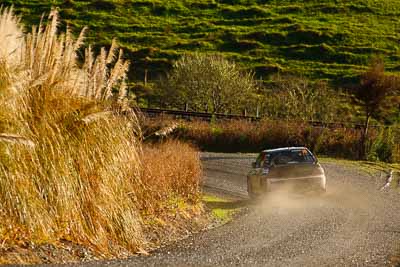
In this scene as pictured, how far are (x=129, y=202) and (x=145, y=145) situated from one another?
4.56 meters

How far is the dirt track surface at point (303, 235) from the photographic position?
44.8 ft

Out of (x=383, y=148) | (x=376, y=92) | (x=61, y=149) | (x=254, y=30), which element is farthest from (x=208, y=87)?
(x=61, y=149)

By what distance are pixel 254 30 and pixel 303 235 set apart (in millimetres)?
62922

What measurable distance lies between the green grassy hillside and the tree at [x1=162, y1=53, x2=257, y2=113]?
11.5 meters

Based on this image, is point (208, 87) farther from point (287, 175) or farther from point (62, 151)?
point (62, 151)

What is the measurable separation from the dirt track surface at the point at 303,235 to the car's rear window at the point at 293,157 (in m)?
1.22

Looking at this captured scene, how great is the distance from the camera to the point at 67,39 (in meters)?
14.8

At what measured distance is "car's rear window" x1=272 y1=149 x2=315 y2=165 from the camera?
24.9 meters

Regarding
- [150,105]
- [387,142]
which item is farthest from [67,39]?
[150,105]

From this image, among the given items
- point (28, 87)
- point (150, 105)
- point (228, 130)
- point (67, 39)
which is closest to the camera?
point (28, 87)

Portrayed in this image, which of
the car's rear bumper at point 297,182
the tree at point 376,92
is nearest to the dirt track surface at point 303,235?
the car's rear bumper at point 297,182

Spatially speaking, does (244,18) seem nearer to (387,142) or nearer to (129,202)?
(387,142)

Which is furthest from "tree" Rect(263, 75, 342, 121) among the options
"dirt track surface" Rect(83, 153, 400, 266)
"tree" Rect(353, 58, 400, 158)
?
"dirt track surface" Rect(83, 153, 400, 266)

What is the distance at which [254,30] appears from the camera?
78.6 meters
